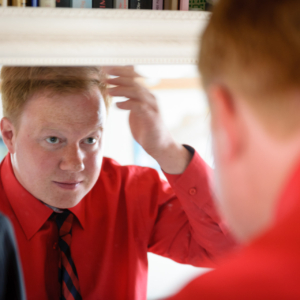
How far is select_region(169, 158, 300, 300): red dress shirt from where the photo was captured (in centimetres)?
28

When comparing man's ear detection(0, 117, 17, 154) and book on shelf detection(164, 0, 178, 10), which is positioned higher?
book on shelf detection(164, 0, 178, 10)

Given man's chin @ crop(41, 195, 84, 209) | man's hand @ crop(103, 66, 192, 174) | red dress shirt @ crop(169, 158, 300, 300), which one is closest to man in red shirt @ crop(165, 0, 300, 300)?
red dress shirt @ crop(169, 158, 300, 300)

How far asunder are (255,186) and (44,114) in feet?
1.73

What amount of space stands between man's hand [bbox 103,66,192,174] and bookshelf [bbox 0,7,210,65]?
4 cm

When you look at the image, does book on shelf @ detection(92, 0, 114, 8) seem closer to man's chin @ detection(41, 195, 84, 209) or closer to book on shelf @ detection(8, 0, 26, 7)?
book on shelf @ detection(8, 0, 26, 7)

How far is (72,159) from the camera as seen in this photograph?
830 mm

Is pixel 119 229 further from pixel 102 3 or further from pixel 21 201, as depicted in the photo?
pixel 102 3

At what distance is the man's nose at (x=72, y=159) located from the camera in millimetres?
820

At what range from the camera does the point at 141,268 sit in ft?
3.14

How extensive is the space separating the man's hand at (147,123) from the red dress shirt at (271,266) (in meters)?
0.58

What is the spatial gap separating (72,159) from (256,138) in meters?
0.53

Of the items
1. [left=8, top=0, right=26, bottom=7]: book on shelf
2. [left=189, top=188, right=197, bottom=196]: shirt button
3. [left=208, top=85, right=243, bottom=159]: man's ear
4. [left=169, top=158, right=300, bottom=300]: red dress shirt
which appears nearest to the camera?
[left=169, top=158, right=300, bottom=300]: red dress shirt

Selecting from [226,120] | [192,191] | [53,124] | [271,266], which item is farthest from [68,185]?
[271,266]

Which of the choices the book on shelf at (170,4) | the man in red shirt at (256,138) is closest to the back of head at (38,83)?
the book on shelf at (170,4)
